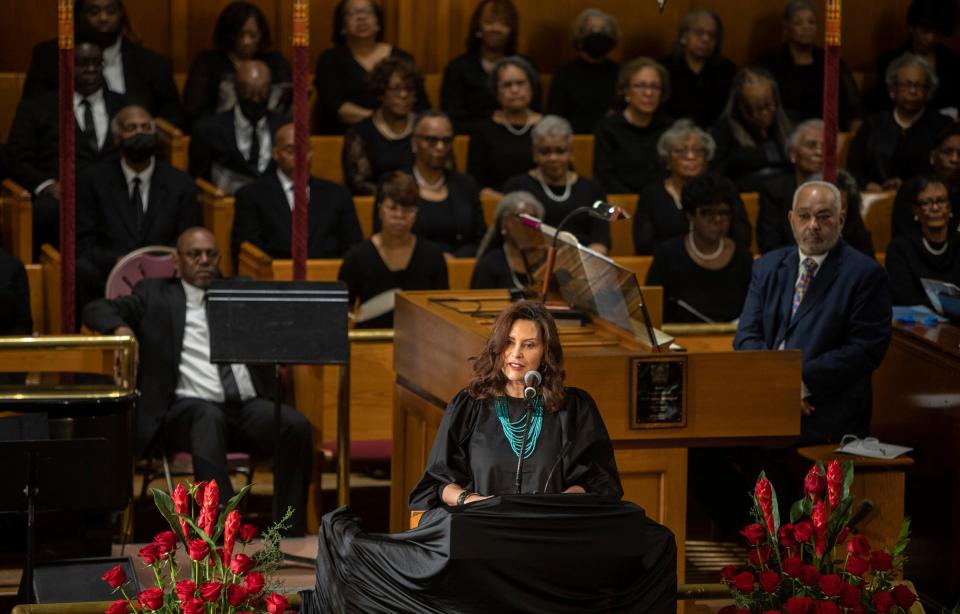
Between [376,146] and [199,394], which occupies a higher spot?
[376,146]

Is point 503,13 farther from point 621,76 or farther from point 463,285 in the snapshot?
point 463,285

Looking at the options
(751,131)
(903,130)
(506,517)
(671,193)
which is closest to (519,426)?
(506,517)

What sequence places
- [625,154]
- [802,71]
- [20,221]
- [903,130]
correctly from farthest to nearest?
[802,71], [903,130], [625,154], [20,221]

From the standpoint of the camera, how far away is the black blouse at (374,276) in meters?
6.14

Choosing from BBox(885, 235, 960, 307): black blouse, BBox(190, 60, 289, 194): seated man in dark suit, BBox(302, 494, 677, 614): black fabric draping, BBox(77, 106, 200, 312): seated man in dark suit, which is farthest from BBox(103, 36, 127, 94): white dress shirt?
BBox(302, 494, 677, 614): black fabric draping

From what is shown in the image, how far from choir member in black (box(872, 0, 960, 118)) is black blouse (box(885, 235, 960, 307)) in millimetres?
2577

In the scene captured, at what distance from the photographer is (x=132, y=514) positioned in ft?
17.7

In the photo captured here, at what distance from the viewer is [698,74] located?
8242 mm

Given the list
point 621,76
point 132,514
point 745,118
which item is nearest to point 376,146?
point 621,76

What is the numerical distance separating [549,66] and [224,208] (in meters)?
2.60

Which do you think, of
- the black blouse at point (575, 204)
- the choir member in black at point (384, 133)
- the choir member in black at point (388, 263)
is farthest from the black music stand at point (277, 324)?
the choir member in black at point (384, 133)

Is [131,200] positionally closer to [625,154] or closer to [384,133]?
[384,133]

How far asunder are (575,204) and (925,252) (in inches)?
59.6

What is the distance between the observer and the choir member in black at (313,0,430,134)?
7.81 metres
